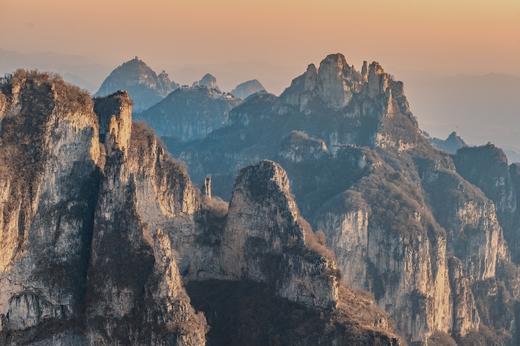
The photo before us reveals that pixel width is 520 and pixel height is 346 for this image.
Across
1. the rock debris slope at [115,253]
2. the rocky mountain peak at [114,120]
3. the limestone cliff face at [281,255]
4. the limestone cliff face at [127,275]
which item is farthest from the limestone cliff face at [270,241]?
the rocky mountain peak at [114,120]

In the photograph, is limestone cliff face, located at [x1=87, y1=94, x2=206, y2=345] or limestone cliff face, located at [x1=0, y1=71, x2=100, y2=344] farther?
limestone cliff face, located at [x1=87, y1=94, x2=206, y2=345]

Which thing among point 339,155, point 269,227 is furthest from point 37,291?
point 339,155

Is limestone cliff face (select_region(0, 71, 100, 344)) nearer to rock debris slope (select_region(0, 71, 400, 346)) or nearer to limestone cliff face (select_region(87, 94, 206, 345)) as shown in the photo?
rock debris slope (select_region(0, 71, 400, 346))

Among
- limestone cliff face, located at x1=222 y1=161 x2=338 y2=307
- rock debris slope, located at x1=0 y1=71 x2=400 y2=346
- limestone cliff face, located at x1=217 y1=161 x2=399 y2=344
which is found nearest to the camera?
rock debris slope, located at x1=0 y1=71 x2=400 y2=346

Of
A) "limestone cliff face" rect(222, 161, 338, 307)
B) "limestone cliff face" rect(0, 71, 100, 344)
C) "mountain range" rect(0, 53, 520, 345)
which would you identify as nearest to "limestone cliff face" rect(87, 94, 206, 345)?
"mountain range" rect(0, 53, 520, 345)

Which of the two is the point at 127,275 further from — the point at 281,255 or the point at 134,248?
the point at 281,255

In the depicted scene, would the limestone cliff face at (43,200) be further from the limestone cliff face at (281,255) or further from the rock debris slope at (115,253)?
the limestone cliff face at (281,255)
